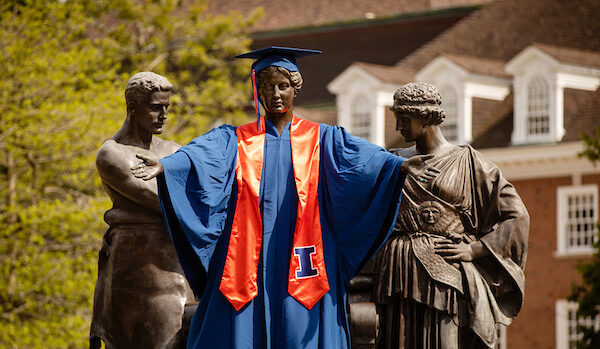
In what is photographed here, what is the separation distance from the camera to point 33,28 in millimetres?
23250

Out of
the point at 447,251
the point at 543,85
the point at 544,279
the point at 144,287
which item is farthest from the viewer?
the point at 543,85

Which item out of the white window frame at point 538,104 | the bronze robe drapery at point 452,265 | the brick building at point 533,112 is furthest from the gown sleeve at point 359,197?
the white window frame at point 538,104

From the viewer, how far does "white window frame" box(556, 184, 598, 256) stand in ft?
111

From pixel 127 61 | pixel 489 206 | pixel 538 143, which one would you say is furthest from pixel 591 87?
pixel 489 206

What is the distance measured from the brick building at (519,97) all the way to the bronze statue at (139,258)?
24891 millimetres

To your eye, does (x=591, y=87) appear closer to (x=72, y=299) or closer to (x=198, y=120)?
(x=198, y=120)

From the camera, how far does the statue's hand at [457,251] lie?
28.3 ft

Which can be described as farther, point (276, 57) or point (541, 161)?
point (541, 161)

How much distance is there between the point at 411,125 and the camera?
29.0ft

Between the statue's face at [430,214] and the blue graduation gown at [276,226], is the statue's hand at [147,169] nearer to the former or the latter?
the blue graduation gown at [276,226]

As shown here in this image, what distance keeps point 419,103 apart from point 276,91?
90 cm

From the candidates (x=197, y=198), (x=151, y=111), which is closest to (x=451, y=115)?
(x=151, y=111)

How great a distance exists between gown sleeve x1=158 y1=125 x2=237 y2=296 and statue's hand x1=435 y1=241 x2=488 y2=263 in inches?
50.6

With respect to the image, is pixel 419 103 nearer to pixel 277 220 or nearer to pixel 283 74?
pixel 283 74
